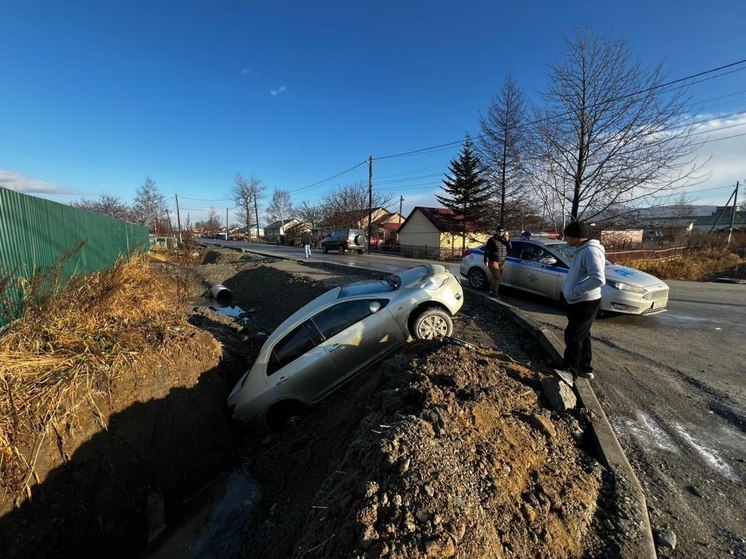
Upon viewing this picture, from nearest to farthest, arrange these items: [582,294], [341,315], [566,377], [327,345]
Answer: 1. [566,377]
2. [582,294]
3. [327,345]
4. [341,315]

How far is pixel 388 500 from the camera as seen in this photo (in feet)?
6.73

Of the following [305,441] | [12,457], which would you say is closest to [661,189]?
[305,441]

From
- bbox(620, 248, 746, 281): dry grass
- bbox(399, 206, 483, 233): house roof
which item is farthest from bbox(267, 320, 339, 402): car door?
bbox(399, 206, 483, 233): house roof

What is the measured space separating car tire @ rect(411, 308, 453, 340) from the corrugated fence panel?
5.10m

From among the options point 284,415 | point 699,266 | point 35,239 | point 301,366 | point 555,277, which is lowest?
point 284,415

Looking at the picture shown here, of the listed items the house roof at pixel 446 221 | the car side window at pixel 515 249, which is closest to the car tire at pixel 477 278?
the car side window at pixel 515 249

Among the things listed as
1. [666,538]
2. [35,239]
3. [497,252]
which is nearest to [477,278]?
[497,252]

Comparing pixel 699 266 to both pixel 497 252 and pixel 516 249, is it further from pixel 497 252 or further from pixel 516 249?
pixel 497 252

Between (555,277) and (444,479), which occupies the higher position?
(555,277)

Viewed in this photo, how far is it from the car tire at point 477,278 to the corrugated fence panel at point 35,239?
8.22 metres

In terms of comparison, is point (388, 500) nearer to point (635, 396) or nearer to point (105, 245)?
point (635, 396)

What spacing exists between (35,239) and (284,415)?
5684 mm

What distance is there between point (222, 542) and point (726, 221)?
281ft

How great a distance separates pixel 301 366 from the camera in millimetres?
Result: 4871
